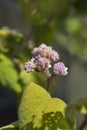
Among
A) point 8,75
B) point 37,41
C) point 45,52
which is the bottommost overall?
point 45,52

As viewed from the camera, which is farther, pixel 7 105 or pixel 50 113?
pixel 7 105

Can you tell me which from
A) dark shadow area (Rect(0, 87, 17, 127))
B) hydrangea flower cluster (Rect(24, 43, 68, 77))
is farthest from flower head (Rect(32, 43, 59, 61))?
dark shadow area (Rect(0, 87, 17, 127))

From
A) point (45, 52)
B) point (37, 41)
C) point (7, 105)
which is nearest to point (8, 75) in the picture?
point (37, 41)

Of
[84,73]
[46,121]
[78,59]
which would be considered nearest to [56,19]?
[46,121]

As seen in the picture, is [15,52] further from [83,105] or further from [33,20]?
[83,105]

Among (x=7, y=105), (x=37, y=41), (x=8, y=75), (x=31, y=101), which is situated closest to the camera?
(x=31, y=101)

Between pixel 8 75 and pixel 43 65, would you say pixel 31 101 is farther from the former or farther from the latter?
pixel 8 75
